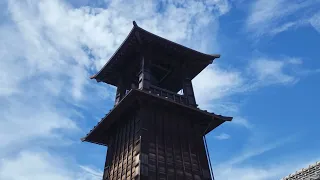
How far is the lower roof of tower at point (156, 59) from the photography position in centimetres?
2186

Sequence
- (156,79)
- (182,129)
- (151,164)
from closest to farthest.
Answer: (151,164), (182,129), (156,79)

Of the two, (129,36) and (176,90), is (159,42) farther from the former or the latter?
(176,90)

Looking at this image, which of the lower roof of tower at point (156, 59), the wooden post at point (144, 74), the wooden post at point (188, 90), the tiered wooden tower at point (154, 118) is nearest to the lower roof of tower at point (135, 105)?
the tiered wooden tower at point (154, 118)

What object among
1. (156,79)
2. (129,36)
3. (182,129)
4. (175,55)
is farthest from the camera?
(156,79)

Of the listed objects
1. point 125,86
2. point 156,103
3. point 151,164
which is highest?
point 125,86

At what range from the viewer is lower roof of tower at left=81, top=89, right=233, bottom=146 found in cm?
1834

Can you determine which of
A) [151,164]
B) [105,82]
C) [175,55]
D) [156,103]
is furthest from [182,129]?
[105,82]

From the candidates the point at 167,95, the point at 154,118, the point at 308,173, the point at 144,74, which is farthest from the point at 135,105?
the point at 308,173

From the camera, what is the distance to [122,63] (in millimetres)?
23625

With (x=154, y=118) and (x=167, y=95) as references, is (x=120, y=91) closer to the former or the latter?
(x=167, y=95)

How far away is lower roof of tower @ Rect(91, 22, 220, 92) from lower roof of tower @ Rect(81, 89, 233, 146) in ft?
13.7

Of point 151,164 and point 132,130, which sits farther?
point 132,130

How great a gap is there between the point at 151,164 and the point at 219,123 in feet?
19.5

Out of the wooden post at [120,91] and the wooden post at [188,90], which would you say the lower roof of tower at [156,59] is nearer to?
the wooden post at [188,90]
